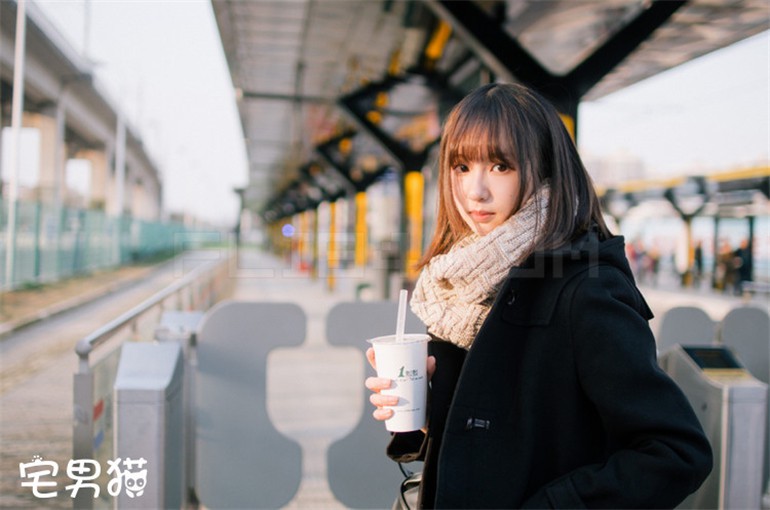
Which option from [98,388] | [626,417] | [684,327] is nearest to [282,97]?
[684,327]

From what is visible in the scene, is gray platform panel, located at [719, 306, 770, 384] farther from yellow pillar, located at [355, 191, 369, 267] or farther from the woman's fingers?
yellow pillar, located at [355, 191, 369, 267]

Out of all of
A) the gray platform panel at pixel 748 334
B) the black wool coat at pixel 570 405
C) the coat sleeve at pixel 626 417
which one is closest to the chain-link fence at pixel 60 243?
the gray platform panel at pixel 748 334

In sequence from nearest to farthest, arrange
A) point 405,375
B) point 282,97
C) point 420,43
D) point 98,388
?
1. point 405,375
2. point 98,388
3. point 420,43
4. point 282,97

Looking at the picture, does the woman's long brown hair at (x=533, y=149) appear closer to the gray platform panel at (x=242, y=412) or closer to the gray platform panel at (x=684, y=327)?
the gray platform panel at (x=242, y=412)

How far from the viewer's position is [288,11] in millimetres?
7750

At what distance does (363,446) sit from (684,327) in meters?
2.08

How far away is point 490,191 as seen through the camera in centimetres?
135

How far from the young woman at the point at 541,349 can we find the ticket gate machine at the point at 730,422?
7.23 ft

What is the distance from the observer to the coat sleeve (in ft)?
3.75

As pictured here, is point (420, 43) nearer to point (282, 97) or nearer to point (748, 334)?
point (282, 97)

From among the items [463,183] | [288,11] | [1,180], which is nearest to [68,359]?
[288,11]

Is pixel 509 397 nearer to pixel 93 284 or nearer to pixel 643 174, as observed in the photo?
pixel 93 284

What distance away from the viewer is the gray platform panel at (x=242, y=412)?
10.6ft

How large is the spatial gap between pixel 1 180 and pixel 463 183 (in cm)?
2655
